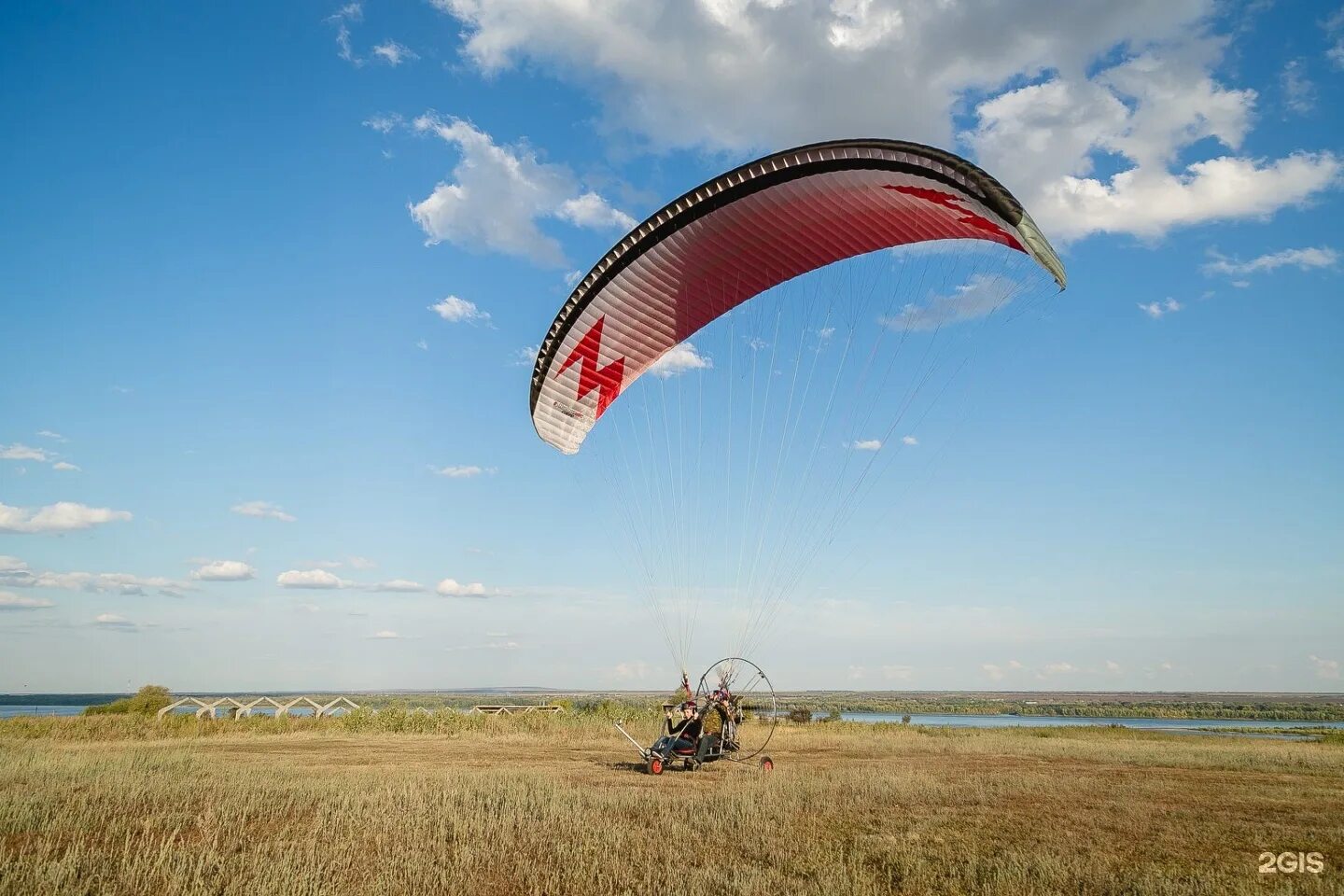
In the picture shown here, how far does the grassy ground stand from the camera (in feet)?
20.7

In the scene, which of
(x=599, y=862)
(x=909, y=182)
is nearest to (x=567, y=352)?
(x=909, y=182)

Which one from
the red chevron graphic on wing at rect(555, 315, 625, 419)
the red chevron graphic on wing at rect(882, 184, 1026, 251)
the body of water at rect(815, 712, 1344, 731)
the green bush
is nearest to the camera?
the red chevron graphic on wing at rect(882, 184, 1026, 251)

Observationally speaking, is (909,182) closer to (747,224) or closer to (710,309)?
(747,224)

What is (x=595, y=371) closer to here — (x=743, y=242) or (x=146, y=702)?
(x=743, y=242)

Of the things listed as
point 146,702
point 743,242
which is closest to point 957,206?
point 743,242

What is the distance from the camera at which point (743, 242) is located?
13.2m

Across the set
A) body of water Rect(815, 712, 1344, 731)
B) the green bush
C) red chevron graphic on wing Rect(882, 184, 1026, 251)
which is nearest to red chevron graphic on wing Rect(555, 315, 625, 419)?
red chevron graphic on wing Rect(882, 184, 1026, 251)

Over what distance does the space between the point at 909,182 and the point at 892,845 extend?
8.50 meters

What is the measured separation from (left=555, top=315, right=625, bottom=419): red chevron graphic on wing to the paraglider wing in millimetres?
22

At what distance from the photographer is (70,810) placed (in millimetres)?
9023

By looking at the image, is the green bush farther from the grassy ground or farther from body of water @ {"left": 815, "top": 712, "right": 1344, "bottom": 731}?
body of water @ {"left": 815, "top": 712, "right": 1344, "bottom": 731}

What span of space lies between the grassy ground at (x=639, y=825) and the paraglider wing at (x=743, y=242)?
257 inches

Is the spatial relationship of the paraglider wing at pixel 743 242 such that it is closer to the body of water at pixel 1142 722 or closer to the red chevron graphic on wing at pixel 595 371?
the red chevron graphic on wing at pixel 595 371

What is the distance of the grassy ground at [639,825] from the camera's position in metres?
6.32
